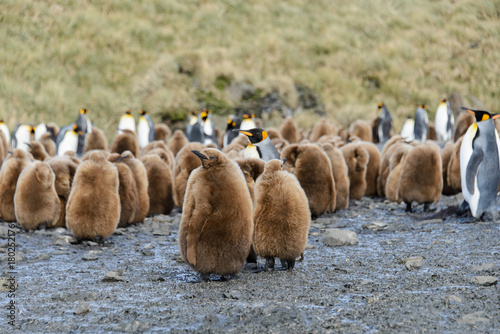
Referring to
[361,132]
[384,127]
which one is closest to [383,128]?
[384,127]

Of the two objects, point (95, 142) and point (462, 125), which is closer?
point (95, 142)

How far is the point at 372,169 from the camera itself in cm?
991

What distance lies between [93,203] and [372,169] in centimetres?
547

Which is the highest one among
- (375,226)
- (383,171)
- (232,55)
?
(232,55)

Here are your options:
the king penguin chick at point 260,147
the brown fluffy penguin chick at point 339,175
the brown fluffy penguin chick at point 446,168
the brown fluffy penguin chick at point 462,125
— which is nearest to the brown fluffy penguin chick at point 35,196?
the king penguin chick at point 260,147

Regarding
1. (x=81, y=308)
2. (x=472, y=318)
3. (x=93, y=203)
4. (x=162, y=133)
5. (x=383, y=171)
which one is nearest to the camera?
(x=472, y=318)

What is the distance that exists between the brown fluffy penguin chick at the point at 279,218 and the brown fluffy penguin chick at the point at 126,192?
2.62 m

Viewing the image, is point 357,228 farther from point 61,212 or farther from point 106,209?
point 61,212

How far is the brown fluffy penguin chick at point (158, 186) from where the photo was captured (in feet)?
26.2

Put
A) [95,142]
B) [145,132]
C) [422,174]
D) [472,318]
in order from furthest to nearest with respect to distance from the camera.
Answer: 1. [145,132]
2. [95,142]
3. [422,174]
4. [472,318]

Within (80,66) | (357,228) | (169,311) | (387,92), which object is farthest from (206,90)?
(169,311)

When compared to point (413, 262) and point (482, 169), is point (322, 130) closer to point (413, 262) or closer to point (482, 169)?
point (482, 169)

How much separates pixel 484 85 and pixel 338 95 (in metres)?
7.63

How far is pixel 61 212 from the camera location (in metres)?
7.15
